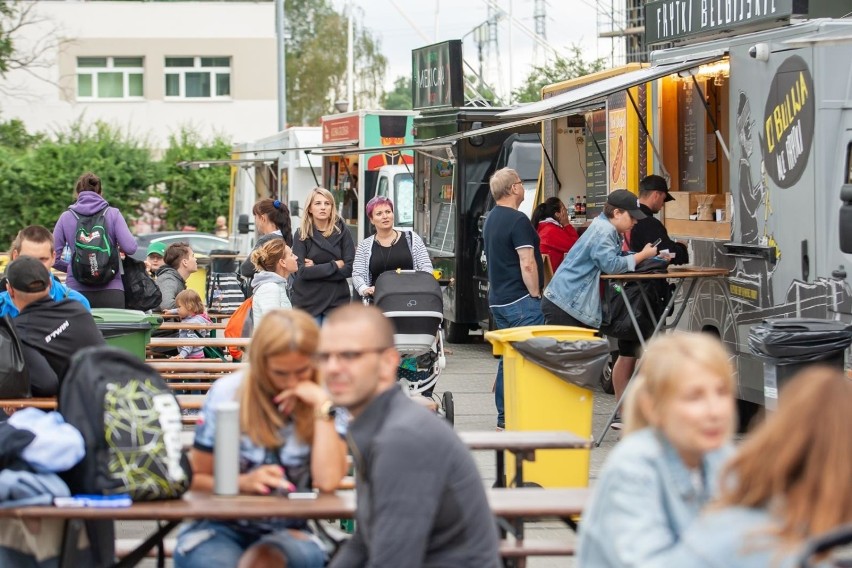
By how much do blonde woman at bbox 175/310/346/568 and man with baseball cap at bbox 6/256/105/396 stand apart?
7.09 ft

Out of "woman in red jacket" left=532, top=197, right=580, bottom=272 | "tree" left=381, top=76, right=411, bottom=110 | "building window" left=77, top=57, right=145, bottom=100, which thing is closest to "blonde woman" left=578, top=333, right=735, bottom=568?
"woman in red jacket" left=532, top=197, right=580, bottom=272

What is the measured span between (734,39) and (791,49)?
1084 mm

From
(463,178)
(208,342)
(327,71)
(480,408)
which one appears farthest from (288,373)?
(327,71)

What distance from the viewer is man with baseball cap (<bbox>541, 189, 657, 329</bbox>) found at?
9.85 meters

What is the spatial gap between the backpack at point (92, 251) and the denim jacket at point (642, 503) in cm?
830

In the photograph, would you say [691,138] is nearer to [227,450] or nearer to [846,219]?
[846,219]

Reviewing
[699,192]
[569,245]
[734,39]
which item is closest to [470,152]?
[569,245]

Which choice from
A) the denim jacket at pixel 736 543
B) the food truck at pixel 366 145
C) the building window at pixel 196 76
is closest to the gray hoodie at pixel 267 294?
the denim jacket at pixel 736 543

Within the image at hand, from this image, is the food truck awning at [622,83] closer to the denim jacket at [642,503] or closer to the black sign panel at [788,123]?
the black sign panel at [788,123]

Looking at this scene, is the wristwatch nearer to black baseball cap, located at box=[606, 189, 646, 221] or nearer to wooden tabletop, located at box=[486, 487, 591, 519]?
wooden tabletop, located at box=[486, 487, 591, 519]

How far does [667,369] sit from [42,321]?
14.0ft

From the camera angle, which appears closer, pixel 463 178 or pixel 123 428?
pixel 123 428

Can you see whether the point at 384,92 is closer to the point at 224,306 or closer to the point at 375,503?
the point at 224,306

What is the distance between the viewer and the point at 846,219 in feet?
26.8
